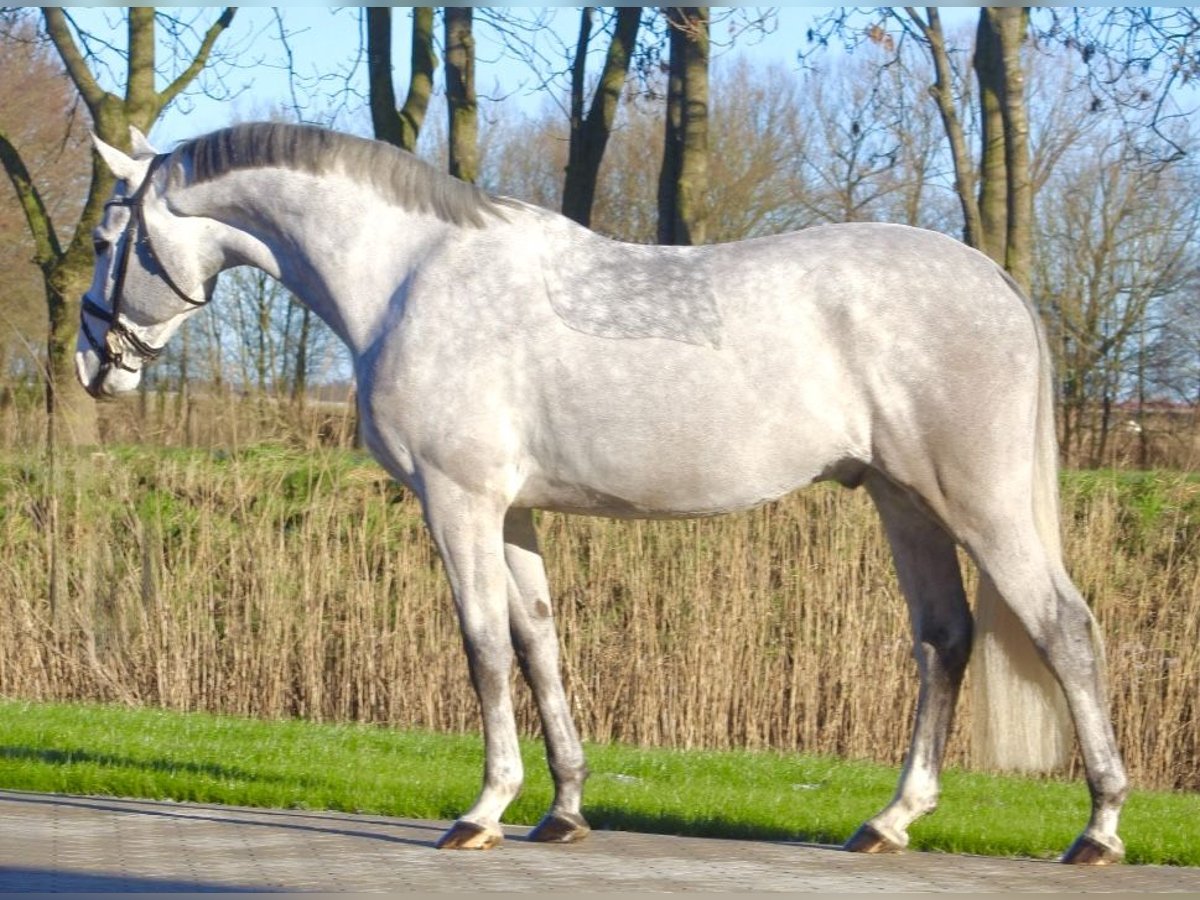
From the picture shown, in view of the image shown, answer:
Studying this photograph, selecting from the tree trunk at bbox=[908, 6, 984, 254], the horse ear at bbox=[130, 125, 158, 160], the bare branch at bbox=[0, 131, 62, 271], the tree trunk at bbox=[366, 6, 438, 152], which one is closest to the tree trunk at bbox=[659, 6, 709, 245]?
the tree trunk at bbox=[908, 6, 984, 254]

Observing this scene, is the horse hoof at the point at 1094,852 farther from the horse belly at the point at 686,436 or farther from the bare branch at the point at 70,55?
the bare branch at the point at 70,55

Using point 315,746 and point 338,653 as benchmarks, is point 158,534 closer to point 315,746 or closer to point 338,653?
point 338,653

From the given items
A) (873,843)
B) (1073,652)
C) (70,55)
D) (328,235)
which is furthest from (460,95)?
(1073,652)

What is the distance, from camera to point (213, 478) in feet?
38.5

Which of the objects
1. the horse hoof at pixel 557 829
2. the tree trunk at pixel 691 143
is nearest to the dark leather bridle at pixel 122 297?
the horse hoof at pixel 557 829

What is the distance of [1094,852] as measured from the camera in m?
5.38

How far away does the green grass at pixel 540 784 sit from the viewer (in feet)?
21.1

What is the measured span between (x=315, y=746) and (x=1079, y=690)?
4.40 meters

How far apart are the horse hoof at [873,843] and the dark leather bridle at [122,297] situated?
297 cm

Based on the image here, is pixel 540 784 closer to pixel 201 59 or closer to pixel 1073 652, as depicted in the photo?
pixel 1073 652

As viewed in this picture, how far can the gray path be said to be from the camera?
4.90 m

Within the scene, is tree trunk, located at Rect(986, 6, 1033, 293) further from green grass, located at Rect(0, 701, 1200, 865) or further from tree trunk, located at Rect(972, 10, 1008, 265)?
green grass, located at Rect(0, 701, 1200, 865)

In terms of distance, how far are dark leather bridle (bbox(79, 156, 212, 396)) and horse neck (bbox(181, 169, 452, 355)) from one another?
0.63ft

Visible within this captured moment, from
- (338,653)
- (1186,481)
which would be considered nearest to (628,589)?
(338,653)
